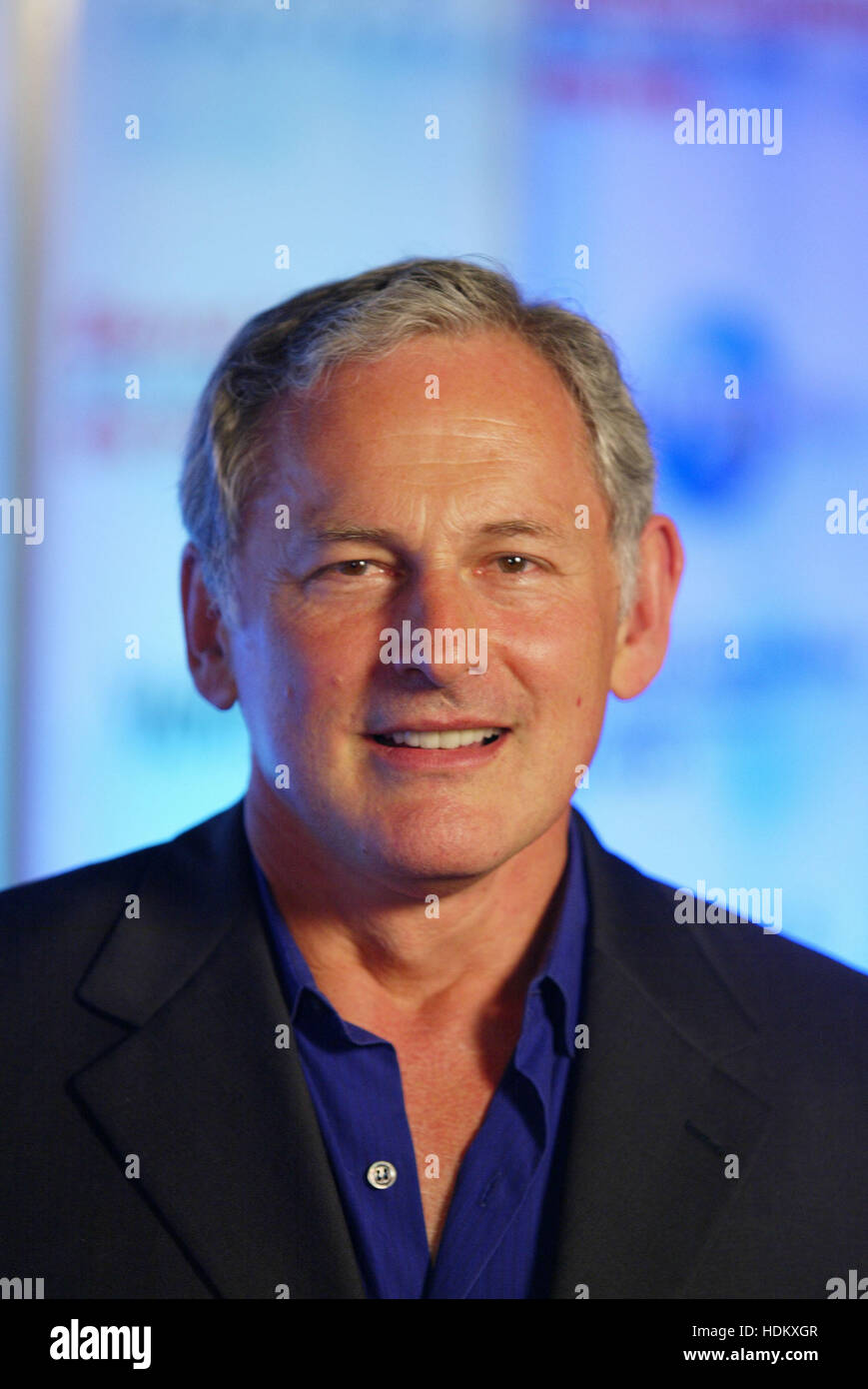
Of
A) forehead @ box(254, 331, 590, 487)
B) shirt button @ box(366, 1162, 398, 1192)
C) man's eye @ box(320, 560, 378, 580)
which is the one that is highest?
forehead @ box(254, 331, 590, 487)

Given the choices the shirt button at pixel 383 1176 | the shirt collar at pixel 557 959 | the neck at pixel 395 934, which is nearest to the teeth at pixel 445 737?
the neck at pixel 395 934

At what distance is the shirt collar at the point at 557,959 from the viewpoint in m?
2.07

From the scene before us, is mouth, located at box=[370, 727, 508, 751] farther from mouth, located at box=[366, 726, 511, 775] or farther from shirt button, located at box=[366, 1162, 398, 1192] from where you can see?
shirt button, located at box=[366, 1162, 398, 1192]

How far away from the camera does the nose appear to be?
192 cm

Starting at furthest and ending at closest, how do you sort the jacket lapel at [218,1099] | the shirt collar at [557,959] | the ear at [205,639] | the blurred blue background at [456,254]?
the blurred blue background at [456,254] → the ear at [205,639] → the shirt collar at [557,959] → the jacket lapel at [218,1099]

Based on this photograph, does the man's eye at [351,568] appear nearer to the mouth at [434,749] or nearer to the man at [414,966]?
the man at [414,966]

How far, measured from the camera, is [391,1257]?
189cm

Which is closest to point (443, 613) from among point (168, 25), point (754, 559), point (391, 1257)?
point (391, 1257)

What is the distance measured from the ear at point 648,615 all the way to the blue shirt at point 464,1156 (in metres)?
0.50

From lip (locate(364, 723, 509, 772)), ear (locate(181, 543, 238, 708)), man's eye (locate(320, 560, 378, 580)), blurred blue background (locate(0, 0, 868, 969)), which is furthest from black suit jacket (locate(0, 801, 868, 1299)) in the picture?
blurred blue background (locate(0, 0, 868, 969))

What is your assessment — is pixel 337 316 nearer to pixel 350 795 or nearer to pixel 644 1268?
pixel 350 795

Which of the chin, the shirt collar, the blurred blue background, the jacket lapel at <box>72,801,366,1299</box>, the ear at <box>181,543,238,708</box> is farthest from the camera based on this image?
the blurred blue background

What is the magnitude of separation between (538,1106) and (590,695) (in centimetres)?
59

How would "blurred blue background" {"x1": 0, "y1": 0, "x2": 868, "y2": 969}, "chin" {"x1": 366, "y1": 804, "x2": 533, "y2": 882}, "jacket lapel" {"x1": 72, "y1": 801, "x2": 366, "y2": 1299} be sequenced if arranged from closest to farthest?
"jacket lapel" {"x1": 72, "y1": 801, "x2": 366, "y2": 1299} < "chin" {"x1": 366, "y1": 804, "x2": 533, "y2": 882} < "blurred blue background" {"x1": 0, "y1": 0, "x2": 868, "y2": 969}
